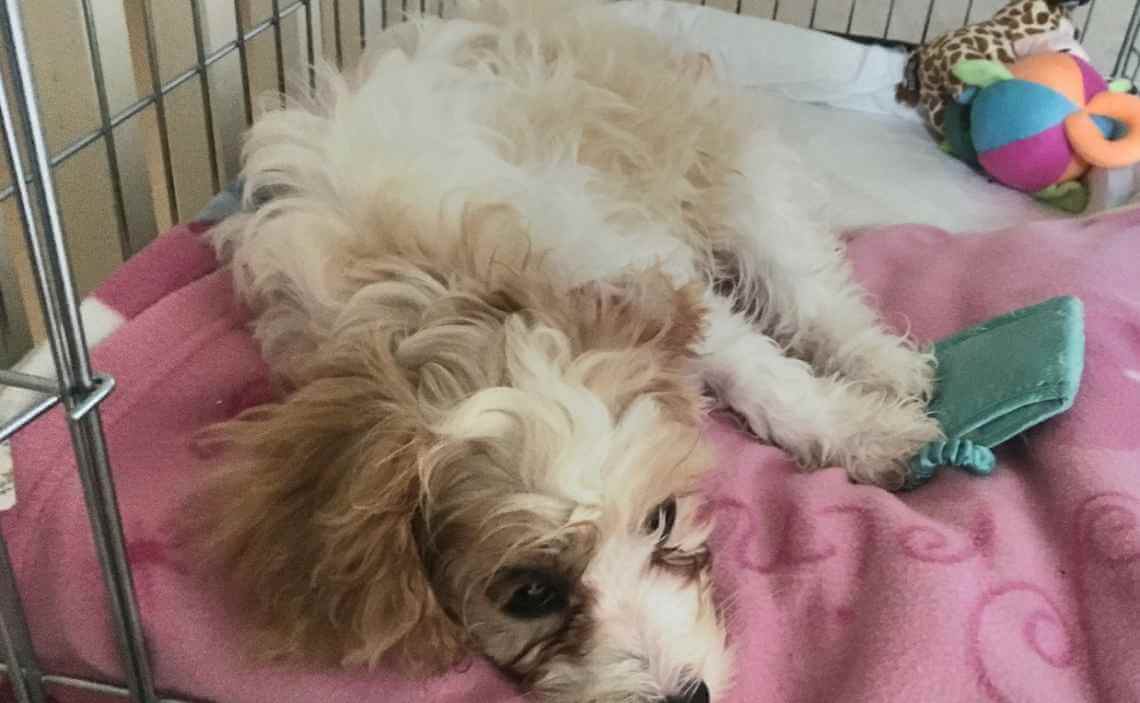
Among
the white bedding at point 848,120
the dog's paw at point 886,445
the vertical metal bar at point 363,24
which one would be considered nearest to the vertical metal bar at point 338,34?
the vertical metal bar at point 363,24

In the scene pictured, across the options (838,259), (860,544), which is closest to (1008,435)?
(860,544)

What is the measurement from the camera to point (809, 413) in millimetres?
1680

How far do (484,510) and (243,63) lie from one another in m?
1.04

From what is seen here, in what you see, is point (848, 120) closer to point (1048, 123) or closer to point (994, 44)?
point (994, 44)

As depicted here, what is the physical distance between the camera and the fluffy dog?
115 centimetres

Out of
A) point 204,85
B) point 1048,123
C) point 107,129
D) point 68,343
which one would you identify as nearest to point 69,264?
point 68,343

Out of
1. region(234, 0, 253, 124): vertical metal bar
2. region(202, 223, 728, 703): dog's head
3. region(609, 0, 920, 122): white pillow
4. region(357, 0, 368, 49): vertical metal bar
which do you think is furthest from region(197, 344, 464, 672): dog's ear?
region(609, 0, 920, 122): white pillow

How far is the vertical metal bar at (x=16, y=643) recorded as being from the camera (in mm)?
1151

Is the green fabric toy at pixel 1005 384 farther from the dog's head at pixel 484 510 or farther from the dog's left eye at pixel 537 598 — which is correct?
the dog's left eye at pixel 537 598

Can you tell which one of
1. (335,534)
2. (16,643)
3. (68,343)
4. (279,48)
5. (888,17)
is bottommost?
(16,643)

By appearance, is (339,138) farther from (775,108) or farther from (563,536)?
(775,108)

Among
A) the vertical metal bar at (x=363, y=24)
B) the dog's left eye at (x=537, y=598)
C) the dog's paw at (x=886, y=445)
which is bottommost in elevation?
the dog's paw at (x=886, y=445)

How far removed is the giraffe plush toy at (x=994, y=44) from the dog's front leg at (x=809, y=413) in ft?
3.71

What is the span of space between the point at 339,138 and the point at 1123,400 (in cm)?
110
